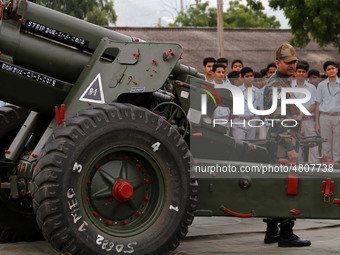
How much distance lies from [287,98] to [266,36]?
89.5 ft

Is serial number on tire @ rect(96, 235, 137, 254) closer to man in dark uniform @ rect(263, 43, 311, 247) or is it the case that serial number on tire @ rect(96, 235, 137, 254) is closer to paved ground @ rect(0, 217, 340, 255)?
paved ground @ rect(0, 217, 340, 255)

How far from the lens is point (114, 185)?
5367 mm

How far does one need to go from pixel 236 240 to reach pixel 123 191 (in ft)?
7.27

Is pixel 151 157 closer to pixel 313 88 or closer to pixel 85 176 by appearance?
pixel 85 176

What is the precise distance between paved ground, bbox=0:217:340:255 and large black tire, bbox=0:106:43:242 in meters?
0.13

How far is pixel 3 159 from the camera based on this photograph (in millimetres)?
6641

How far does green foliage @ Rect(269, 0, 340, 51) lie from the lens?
23.6m

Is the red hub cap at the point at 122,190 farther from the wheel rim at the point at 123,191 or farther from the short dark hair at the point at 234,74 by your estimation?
the short dark hair at the point at 234,74

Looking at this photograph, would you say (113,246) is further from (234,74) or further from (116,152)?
(234,74)

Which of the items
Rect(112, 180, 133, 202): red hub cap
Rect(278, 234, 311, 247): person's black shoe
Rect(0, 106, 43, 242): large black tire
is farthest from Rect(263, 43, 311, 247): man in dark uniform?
Rect(0, 106, 43, 242): large black tire

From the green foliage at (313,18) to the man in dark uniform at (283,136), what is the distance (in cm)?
1697

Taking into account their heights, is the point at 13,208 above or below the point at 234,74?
below

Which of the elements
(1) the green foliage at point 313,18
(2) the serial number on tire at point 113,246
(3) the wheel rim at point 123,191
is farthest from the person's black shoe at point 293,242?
(1) the green foliage at point 313,18

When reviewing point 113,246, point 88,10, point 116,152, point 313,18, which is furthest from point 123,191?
point 88,10
